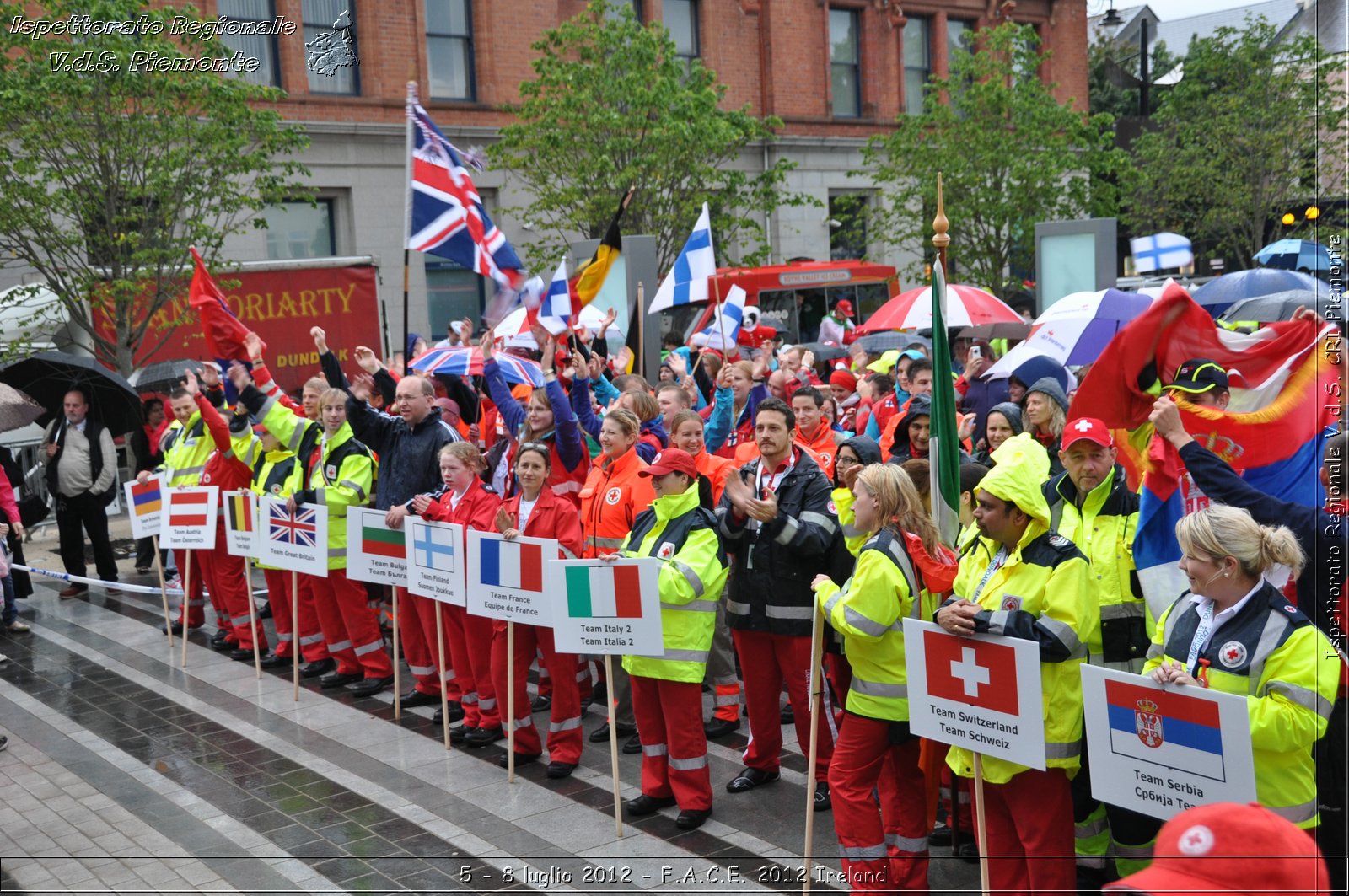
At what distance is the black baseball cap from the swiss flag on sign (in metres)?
1.77

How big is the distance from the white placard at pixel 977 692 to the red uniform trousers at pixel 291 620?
19.7ft

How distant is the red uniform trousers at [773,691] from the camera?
661 cm

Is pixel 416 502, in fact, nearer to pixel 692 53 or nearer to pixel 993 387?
pixel 993 387

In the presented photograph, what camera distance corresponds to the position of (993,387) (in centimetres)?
1052

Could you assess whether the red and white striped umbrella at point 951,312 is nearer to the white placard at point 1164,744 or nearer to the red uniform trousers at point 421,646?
the red uniform trousers at point 421,646

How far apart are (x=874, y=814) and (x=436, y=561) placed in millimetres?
3555

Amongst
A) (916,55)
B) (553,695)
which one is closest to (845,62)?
(916,55)

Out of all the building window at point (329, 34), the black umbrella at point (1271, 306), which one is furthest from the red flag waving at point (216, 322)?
the building window at point (329, 34)

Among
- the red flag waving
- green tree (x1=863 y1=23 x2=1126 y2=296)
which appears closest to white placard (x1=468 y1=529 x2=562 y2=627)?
the red flag waving

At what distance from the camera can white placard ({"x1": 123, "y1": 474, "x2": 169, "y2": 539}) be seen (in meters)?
11.0

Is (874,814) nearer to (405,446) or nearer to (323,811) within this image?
(323,811)

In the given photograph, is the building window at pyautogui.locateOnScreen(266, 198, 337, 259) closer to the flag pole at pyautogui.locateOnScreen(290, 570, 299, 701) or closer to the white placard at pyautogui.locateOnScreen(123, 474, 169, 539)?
the white placard at pyautogui.locateOnScreen(123, 474, 169, 539)

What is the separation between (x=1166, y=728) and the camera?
4.22 meters

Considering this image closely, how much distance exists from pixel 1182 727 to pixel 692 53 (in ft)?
90.1
